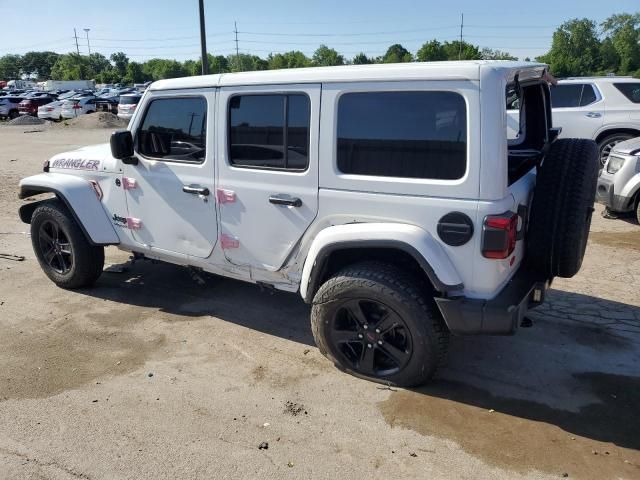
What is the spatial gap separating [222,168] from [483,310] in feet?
6.91

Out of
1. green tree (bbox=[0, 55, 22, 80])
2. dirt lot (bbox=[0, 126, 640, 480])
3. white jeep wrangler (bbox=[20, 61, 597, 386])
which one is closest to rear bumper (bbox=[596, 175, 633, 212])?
dirt lot (bbox=[0, 126, 640, 480])

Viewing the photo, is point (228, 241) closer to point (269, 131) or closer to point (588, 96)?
point (269, 131)

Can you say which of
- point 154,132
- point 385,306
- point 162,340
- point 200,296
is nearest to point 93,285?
point 200,296

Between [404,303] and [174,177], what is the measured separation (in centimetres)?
214

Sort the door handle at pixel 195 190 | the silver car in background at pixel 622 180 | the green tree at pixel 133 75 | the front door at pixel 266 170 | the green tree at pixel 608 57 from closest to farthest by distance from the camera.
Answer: the front door at pixel 266 170
the door handle at pixel 195 190
the silver car in background at pixel 622 180
the green tree at pixel 608 57
the green tree at pixel 133 75

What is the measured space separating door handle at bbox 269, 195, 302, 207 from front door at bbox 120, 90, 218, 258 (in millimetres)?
600

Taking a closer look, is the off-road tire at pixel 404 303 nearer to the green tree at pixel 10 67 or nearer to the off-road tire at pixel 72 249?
the off-road tire at pixel 72 249

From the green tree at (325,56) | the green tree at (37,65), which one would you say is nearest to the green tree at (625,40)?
the green tree at (325,56)

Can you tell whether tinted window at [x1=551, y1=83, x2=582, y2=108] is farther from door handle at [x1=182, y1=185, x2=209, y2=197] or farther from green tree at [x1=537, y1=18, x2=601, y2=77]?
green tree at [x1=537, y1=18, x2=601, y2=77]

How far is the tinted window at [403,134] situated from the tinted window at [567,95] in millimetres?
7924

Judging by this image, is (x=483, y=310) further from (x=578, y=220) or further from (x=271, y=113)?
(x=271, y=113)

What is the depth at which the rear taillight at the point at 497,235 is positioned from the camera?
2.98 m

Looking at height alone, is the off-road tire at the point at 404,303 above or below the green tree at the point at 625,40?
below

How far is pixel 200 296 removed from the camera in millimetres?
5227
